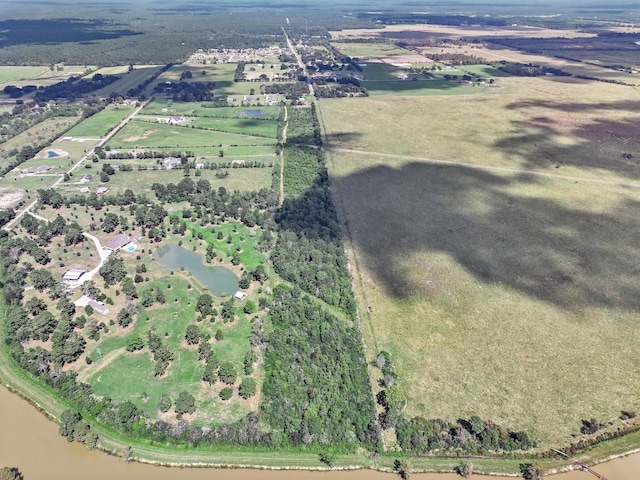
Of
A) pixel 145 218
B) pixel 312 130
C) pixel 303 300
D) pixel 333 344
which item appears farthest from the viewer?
pixel 312 130

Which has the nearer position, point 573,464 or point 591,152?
point 573,464

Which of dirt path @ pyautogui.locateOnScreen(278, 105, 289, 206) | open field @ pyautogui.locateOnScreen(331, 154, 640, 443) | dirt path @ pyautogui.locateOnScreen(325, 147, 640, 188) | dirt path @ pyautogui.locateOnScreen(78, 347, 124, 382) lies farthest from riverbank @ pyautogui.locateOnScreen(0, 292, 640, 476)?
dirt path @ pyautogui.locateOnScreen(325, 147, 640, 188)

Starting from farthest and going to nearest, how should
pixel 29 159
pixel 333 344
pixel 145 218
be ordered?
pixel 29 159, pixel 145 218, pixel 333 344

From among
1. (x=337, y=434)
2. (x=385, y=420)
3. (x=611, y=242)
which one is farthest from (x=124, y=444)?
(x=611, y=242)

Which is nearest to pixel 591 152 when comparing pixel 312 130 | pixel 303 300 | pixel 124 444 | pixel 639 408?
pixel 312 130

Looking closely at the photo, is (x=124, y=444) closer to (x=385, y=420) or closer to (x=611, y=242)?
(x=385, y=420)

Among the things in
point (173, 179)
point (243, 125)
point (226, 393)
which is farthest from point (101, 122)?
point (226, 393)

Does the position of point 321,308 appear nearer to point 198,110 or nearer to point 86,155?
point 86,155

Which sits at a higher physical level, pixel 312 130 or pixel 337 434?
pixel 312 130
